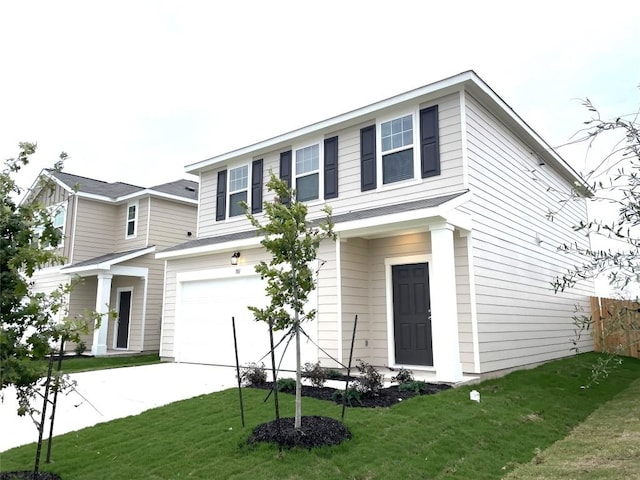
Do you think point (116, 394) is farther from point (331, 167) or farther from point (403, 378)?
point (331, 167)

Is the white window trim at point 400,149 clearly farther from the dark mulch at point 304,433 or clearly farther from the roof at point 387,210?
the dark mulch at point 304,433

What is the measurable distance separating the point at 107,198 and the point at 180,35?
261 inches

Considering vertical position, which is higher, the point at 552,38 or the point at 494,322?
the point at 552,38

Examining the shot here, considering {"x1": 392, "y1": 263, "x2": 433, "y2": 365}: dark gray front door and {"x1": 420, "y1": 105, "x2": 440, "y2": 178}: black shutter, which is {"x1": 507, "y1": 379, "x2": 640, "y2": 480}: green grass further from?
{"x1": 420, "y1": 105, "x2": 440, "y2": 178}: black shutter

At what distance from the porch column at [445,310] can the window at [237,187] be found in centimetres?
601

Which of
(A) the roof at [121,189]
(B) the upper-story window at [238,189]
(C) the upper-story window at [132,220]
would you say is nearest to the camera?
(B) the upper-story window at [238,189]

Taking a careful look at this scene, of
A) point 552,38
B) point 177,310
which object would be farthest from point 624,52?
point 177,310

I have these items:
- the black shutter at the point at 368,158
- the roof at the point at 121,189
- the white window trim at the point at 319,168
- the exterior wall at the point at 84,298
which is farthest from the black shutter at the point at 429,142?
the exterior wall at the point at 84,298

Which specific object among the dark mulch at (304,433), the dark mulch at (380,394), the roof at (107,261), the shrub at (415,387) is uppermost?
the roof at (107,261)

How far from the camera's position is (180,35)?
44.0 feet

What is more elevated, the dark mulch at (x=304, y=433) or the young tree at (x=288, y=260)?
the young tree at (x=288, y=260)

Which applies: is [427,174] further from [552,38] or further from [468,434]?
[468,434]

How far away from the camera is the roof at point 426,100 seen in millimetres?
8656

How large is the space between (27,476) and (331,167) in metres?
7.90
